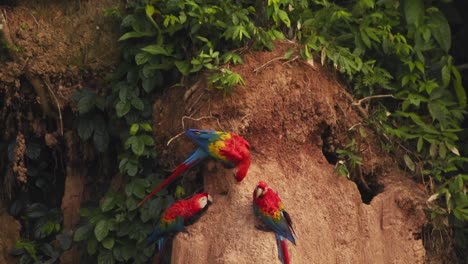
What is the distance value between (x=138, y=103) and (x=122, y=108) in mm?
112

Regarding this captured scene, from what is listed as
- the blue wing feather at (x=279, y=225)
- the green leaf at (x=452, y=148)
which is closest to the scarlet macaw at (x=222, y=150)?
the blue wing feather at (x=279, y=225)

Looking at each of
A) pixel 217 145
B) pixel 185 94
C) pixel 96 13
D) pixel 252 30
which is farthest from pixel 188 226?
pixel 96 13

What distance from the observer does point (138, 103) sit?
5.73 m

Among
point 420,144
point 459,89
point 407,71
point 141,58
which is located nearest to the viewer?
point 141,58

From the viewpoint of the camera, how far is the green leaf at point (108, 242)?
18.4 feet

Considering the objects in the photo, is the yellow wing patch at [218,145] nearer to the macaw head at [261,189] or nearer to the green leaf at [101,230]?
the macaw head at [261,189]

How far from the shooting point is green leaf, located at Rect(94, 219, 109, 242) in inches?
221

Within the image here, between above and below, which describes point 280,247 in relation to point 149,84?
below

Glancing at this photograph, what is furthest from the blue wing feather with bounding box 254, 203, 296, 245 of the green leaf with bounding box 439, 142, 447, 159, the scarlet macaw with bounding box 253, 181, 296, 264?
the green leaf with bounding box 439, 142, 447, 159

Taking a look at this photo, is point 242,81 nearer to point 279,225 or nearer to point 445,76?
point 279,225

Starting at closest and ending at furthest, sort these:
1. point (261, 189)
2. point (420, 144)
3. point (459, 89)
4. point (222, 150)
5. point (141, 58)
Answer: point (261, 189)
point (222, 150)
point (141, 58)
point (420, 144)
point (459, 89)

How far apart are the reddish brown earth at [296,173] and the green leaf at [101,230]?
0.61 metres

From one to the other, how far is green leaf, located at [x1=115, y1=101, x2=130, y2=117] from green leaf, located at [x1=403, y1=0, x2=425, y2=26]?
203 cm

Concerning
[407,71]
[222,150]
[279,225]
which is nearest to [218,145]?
[222,150]
